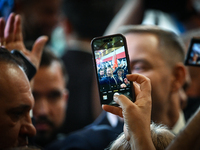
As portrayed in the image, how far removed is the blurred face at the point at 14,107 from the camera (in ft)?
2.69

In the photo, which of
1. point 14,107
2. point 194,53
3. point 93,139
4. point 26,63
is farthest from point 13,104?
point 194,53

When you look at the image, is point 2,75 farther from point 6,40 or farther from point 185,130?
point 185,130

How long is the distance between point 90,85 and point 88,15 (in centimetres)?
77

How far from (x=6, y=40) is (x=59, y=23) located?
1624 mm

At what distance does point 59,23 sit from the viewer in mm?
2732

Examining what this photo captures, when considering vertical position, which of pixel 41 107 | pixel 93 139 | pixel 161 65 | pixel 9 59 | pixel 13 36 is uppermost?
pixel 13 36

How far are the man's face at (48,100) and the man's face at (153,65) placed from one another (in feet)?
2.60

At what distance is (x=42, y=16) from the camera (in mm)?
2576

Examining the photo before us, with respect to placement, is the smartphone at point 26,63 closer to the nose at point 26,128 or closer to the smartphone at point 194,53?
the nose at point 26,128

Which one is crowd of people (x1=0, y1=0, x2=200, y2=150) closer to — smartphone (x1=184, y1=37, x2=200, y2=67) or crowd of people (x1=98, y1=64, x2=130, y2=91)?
crowd of people (x1=98, y1=64, x2=130, y2=91)

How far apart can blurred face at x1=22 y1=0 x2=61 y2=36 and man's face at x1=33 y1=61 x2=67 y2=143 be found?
661mm

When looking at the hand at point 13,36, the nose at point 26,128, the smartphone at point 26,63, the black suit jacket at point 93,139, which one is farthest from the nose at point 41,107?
the nose at point 26,128

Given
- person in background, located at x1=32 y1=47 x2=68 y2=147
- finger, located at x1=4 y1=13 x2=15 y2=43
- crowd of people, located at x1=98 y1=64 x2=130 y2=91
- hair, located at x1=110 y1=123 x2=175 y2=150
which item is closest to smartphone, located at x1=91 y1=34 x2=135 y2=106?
crowd of people, located at x1=98 y1=64 x2=130 y2=91

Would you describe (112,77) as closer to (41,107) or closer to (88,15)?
(41,107)
